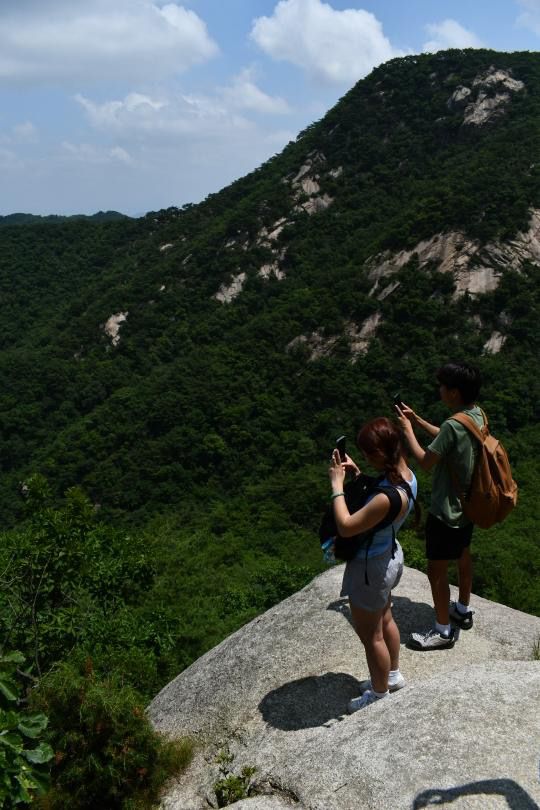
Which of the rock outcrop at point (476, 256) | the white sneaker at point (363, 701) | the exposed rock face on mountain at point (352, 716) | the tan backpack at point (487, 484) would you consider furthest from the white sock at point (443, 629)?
the rock outcrop at point (476, 256)

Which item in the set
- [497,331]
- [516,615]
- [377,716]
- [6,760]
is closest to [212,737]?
[377,716]

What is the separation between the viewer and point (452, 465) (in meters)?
5.38

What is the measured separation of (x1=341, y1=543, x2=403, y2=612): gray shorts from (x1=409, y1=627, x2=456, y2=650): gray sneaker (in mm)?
1424

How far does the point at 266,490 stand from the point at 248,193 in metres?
61.6

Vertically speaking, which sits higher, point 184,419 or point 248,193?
point 248,193

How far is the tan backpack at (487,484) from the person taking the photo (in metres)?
5.33

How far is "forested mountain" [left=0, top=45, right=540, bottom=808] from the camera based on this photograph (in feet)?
76.8

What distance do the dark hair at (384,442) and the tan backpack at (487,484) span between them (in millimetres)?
957

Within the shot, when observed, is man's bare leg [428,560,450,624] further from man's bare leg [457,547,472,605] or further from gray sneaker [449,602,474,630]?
gray sneaker [449,602,474,630]

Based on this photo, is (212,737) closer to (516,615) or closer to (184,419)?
(516,615)

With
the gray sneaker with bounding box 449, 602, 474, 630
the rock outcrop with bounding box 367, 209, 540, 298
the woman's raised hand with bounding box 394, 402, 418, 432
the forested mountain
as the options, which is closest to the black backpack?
the woman's raised hand with bounding box 394, 402, 418, 432

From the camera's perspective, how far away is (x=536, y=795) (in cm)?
381

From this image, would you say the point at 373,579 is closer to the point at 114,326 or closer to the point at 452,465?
the point at 452,465

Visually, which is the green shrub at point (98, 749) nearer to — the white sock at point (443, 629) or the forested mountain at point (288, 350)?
the white sock at point (443, 629)
